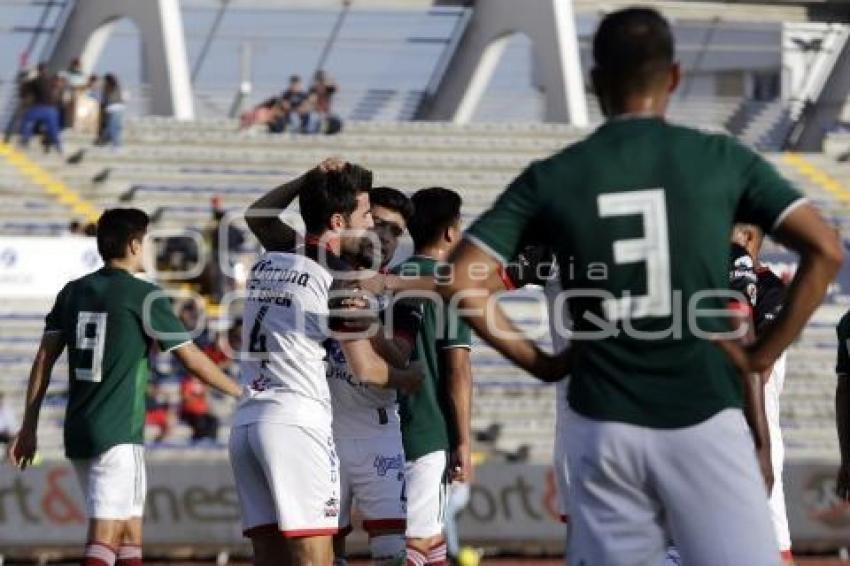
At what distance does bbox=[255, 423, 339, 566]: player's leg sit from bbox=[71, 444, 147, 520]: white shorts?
7.02 feet

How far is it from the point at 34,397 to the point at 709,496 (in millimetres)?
5761

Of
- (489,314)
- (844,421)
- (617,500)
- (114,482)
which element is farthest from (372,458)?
(617,500)

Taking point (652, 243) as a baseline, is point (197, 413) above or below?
above

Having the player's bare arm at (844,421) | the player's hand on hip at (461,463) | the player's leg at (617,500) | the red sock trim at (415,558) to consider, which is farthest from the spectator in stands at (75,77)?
the player's leg at (617,500)

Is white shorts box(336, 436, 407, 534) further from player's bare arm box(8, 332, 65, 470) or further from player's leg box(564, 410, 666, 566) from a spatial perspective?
player's leg box(564, 410, 666, 566)

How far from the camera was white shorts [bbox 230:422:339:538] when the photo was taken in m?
8.67

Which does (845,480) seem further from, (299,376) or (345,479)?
(299,376)

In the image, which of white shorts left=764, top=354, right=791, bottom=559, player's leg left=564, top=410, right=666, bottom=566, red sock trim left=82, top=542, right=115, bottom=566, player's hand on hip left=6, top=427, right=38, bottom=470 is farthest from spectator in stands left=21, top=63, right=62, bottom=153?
player's leg left=564, top=410, right=666, bottom=566

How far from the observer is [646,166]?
19.0ft

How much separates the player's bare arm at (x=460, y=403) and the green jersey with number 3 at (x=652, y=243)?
4.17m

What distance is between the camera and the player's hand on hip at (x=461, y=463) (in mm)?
10023

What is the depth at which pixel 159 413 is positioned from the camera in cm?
2247

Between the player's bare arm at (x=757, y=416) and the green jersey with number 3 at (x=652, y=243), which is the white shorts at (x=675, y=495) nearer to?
the green jersey with number 3 at (x=652, y=243)

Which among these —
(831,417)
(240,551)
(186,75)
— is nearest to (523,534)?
(240,551)
